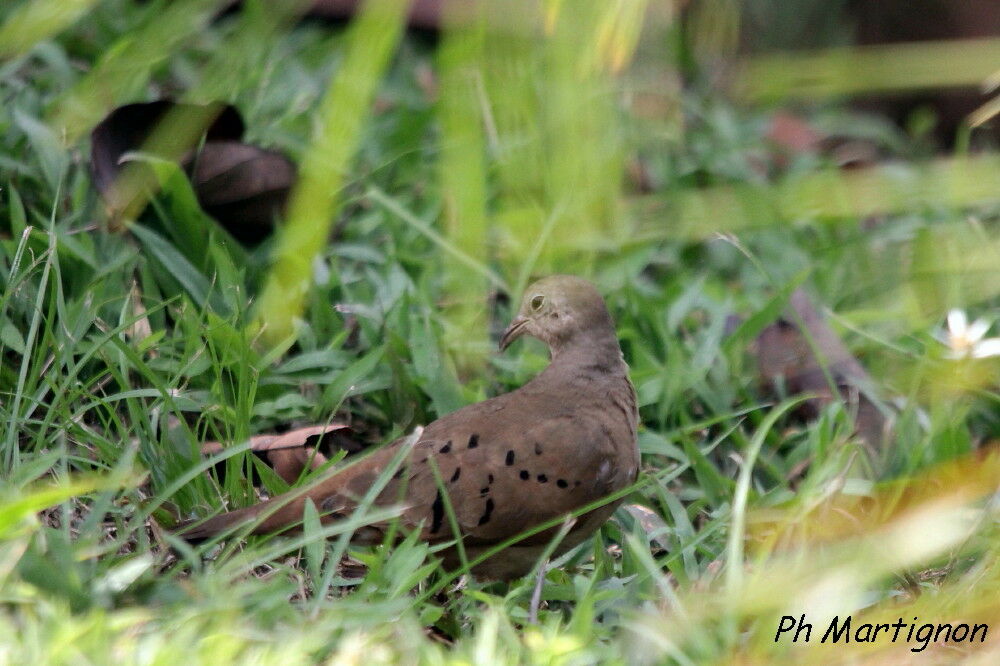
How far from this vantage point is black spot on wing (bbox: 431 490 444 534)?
267 cm

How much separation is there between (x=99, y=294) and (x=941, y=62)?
2.18m

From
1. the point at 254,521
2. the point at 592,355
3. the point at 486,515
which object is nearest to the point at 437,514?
the point at 486,515

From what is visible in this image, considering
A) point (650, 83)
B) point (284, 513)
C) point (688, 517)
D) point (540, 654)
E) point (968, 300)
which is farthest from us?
point (688, 517)

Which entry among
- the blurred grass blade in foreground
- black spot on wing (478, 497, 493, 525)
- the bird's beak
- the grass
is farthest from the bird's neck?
the blurred grass blade in foreground

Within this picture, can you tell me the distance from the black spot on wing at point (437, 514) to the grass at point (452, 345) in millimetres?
157

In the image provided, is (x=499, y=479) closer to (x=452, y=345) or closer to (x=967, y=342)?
(x=452, y=345)

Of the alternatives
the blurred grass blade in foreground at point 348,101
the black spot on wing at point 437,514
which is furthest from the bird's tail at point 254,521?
the blurred grass blade in foreground at point 348,101

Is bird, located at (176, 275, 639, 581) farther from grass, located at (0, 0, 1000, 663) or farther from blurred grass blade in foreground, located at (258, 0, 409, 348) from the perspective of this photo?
blurred grass blade in foreground, located at (258, 0, 409, 348)

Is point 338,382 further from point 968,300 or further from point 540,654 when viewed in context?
point 968,300

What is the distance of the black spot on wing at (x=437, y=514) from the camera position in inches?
105

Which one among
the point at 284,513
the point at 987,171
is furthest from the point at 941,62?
the point at 284,513

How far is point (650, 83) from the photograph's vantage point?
1.88m

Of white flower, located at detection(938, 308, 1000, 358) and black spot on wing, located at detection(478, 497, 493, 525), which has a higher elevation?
black spot on wing, located at detection(478, 497, 493, 525)

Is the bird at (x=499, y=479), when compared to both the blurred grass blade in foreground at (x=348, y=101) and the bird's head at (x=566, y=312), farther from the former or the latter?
the blurred grass blade in foreground at (x=348, y=101)
